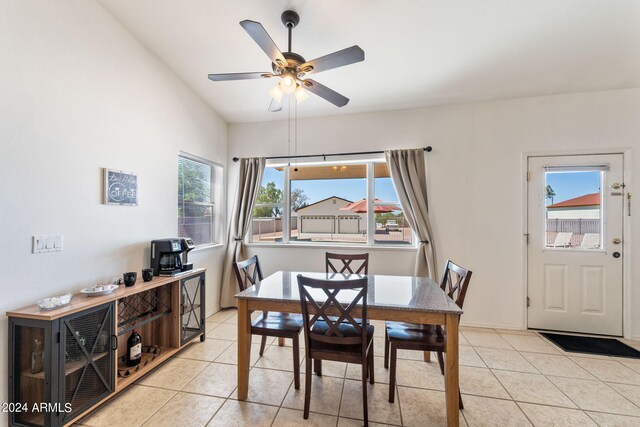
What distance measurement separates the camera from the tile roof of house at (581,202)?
2979mm

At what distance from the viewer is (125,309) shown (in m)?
2.31

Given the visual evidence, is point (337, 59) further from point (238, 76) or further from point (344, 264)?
point (344, 264)

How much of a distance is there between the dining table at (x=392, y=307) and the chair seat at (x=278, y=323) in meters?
0.17

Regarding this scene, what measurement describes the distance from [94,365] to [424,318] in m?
2.22

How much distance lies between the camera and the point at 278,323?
2176 mm

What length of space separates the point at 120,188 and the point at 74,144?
→ 1.53ft

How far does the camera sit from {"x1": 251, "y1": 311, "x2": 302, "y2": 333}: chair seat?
2078 millimetres

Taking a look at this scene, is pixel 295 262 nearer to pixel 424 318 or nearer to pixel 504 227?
pixel 424 318

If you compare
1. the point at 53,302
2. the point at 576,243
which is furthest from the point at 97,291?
the point at 576,243

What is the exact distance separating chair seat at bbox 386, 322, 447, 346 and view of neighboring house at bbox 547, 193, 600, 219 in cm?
226

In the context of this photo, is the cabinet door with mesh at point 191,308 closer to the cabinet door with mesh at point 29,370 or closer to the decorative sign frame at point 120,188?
the decorative sign frame at point 120,188

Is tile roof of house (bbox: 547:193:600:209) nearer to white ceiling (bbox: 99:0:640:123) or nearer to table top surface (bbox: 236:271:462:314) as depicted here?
white ceiling (bbox: 99:0:640:123)

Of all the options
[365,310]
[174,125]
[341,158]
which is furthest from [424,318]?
[174,125]

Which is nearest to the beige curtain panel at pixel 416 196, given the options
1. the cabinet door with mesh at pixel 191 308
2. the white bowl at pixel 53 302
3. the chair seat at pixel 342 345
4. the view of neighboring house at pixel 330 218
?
the view of neighboring house at pixel 330 218
